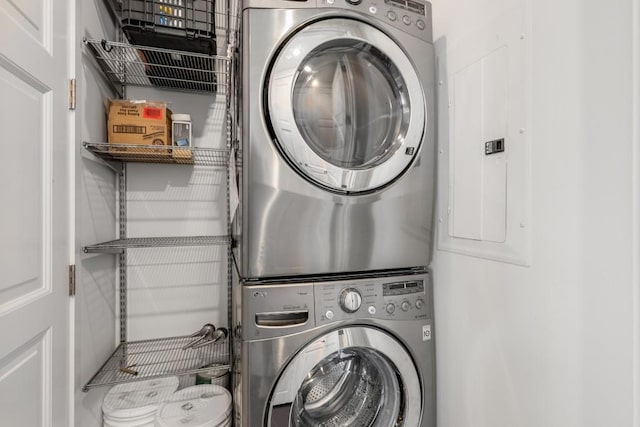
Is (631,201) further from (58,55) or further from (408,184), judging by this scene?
(58,55)

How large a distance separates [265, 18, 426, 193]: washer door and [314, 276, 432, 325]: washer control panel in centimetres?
34

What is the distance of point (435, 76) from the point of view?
1.26m

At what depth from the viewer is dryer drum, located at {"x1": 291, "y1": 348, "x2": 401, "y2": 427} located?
46.0 inches

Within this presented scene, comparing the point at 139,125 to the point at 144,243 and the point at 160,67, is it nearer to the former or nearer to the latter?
the point at 160,67

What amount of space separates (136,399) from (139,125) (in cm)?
123

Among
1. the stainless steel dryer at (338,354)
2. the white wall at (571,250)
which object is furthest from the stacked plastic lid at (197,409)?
the white wall at (571,250)

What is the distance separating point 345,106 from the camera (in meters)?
1.13

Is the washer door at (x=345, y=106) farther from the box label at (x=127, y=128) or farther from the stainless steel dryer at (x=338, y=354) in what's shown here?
the box label at (x=127, y=128)

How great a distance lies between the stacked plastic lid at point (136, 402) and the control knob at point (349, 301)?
0.99 meters

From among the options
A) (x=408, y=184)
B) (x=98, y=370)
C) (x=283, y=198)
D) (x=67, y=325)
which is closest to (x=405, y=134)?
(x=408, y=184)

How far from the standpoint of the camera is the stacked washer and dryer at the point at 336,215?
0.98m

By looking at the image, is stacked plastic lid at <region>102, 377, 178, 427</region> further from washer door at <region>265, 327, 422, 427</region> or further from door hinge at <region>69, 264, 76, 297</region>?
washer door at <region>265, 327, 422, 427</region>

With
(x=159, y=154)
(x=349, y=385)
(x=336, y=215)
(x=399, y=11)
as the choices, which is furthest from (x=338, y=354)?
(x=399, y=11)

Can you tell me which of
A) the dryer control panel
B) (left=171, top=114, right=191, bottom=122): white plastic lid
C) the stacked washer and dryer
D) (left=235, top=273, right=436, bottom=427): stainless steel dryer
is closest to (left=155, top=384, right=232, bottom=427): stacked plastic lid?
(left=235, top=273, right=436, bottom=427): stainless steel dryer
